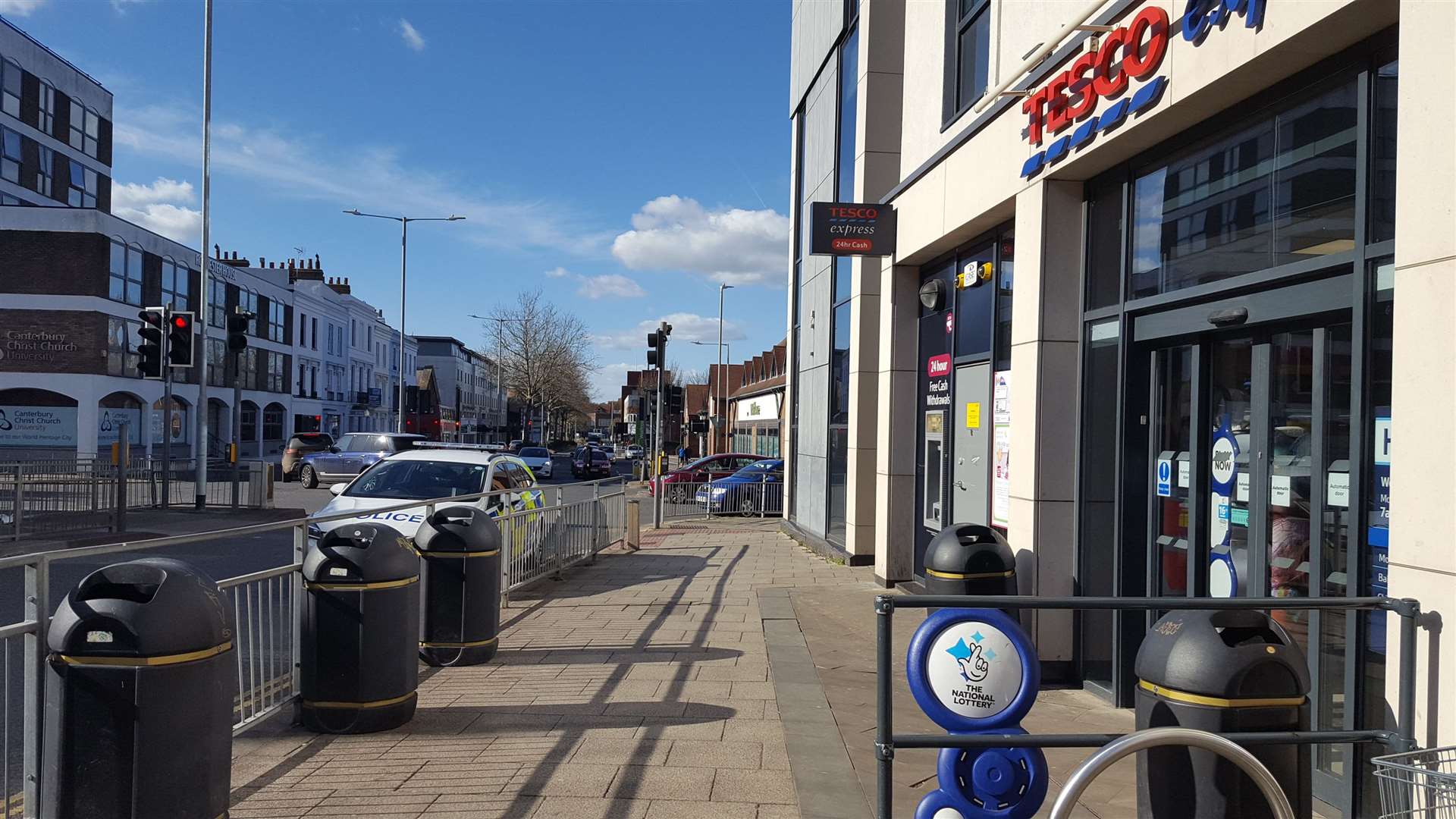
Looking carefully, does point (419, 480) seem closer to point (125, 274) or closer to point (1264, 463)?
point (1264, 463)

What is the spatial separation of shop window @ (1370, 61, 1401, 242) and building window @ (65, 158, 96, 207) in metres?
50.6

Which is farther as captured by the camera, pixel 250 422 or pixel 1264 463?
pixel 250 422

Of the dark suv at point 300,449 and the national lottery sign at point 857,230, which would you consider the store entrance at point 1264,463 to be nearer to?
the national lottery sign at point 857,230

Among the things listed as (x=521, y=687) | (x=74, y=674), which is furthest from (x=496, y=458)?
(x=74, y=674)

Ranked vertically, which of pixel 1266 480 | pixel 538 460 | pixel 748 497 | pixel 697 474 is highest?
pixel 1266 480

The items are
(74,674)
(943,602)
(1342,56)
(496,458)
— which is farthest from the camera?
(496,458)

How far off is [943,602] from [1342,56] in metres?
3.29

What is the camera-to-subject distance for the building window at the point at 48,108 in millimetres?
42094

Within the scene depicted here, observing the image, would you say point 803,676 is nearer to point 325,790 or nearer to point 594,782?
point 594,782

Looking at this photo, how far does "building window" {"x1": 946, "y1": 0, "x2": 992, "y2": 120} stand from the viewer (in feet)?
30.3

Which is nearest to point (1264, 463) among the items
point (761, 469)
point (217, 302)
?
point (761, 469)

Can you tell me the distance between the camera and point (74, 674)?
12.6ft

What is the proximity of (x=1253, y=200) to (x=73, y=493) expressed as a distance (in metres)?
17.8

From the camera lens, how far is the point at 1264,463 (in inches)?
214
